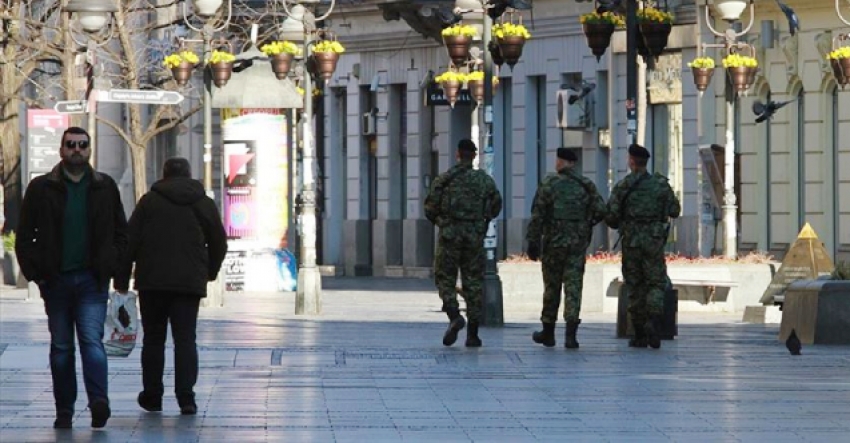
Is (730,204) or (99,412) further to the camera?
(730,204)

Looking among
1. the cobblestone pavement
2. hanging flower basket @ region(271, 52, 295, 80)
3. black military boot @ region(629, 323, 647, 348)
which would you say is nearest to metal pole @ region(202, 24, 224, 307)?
hanging flower basket @ region(271, 52, 295, 80)

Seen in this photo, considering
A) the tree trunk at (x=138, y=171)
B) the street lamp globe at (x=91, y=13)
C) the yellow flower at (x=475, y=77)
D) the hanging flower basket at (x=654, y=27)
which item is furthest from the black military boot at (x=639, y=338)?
the yellow flower at (x=475, y=77)

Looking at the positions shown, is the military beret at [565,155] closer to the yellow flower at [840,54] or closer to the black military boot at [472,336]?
the black military boot at [472,336]

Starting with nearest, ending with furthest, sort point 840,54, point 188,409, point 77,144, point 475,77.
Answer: point 77,144 < point 188,409 < point 840,54 < point 475,77

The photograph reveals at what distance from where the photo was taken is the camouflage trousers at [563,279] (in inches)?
1016

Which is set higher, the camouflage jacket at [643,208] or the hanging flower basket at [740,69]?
the hanging flower basket at [740,69]

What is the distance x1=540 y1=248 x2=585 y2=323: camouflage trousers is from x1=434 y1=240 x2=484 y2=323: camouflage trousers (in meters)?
0.61

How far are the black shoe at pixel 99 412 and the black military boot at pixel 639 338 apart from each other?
9.99 meters

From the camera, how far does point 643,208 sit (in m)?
26.0

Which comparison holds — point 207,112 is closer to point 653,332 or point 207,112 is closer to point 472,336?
point 472,336

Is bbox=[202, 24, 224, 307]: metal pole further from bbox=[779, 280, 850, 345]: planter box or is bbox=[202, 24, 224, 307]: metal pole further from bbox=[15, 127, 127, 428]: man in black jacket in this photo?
bbox=[15, 127, 127, 428]: man in black jacket

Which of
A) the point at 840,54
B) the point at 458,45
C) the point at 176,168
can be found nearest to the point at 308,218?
the point at 458,45

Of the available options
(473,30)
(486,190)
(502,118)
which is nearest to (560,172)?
(486,190)

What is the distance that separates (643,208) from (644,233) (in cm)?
23
